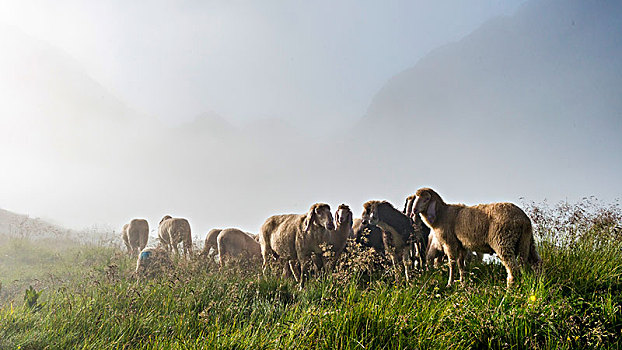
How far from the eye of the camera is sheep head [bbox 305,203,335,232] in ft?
23.5

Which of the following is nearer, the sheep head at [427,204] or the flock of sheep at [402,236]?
the flock of sheep at [402,236]

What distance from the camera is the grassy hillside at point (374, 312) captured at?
11.6ft

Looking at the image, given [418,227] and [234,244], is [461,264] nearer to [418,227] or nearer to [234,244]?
[418,227]

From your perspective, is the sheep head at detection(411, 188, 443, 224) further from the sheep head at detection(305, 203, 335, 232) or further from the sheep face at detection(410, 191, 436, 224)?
the sheep head at detection(305, 203, 335, 232)

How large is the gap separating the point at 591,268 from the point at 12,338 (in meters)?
7.59

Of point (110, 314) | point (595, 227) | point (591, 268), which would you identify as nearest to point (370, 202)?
point (591, 268)

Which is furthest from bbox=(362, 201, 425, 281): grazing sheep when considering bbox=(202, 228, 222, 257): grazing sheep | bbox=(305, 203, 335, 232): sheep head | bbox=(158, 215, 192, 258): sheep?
bbox=(158, 215, 192, 258): sheep

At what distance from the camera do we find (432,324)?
379cm

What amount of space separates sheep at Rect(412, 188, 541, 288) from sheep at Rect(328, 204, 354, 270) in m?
1.68

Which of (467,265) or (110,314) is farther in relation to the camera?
(467,265)

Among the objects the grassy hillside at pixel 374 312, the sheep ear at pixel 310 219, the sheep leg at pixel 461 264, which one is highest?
the sheep ear at pixel 310 219

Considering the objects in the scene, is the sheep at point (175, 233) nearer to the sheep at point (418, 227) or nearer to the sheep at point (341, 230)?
the sheep at point (341, 230)

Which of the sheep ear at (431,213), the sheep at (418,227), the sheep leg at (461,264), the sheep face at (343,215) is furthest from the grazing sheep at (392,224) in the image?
the sheep leg at (461,264)

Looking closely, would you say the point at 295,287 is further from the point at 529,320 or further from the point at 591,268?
the point at 591,268
